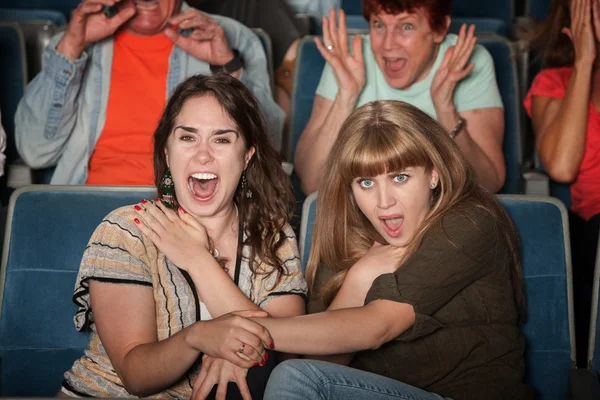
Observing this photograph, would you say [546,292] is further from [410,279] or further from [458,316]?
[410,279]

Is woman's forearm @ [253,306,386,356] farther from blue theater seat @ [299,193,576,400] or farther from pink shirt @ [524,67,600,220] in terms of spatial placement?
pink shirt @ [524,67,600,220]

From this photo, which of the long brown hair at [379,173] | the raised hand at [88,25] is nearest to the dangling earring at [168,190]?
the long brown hair at [379,173]

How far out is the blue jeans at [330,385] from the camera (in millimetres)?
1469

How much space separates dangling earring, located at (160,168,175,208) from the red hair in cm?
96

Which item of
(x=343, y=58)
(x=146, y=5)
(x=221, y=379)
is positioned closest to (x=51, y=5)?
(x=146, y=5)

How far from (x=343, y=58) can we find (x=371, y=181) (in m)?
0.86

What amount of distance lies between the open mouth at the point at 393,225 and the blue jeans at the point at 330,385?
31cm

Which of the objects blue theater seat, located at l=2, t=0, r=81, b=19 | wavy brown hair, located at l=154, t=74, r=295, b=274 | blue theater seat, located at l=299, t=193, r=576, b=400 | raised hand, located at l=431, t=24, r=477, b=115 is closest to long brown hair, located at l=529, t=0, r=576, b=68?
raised hand, located at l=431, t=24, r=477, b=115

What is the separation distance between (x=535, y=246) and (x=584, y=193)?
0.81 m

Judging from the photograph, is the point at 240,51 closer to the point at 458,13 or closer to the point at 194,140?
the point at 194,140

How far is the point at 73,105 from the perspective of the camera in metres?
2.57

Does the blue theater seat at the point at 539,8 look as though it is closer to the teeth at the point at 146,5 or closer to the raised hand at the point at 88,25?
the teeth at the point at 146,5

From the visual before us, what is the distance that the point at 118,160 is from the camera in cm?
260

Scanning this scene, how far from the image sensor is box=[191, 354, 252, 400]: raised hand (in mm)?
1584
